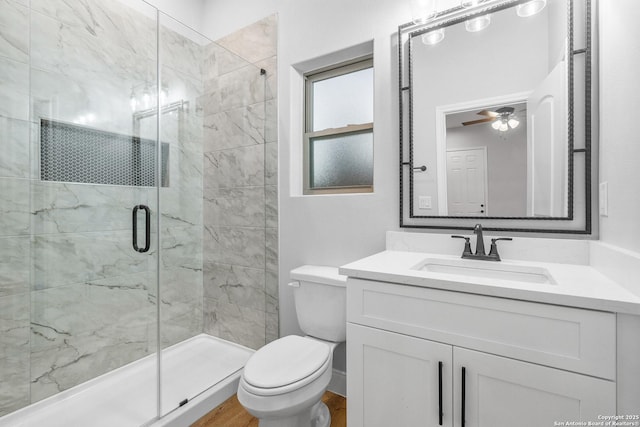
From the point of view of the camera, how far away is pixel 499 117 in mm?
1352

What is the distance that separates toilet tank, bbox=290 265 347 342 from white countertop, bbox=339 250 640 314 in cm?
37

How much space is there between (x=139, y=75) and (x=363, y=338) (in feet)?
6.34

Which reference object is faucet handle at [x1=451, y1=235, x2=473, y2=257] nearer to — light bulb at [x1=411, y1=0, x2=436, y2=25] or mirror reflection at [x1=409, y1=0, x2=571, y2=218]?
mirror reflection at [x1=409, y1=0, x2=571, y2=218]

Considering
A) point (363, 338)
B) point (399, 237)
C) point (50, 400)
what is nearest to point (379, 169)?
point (399, 237)

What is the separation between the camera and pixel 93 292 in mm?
1753

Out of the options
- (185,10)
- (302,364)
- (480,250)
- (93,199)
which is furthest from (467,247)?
(185,10)

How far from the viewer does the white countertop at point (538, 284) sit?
778 mm

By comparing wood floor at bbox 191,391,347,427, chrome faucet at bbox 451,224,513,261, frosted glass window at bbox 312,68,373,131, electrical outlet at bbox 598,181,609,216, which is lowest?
wood floor at bbox 191,391,347,427

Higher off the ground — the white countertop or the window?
the window

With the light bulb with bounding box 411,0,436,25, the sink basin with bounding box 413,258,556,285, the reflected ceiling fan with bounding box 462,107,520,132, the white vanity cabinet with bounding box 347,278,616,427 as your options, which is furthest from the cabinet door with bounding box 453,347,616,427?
the light bulb with bounding box 411,0,436,25

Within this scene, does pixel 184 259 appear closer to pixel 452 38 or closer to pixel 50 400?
pixel 50 400

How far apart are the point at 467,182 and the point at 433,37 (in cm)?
73

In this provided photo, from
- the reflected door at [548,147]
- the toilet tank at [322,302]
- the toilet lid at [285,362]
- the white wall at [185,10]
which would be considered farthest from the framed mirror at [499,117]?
the white wall at [185,10]

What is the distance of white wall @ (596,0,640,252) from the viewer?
0.87m
